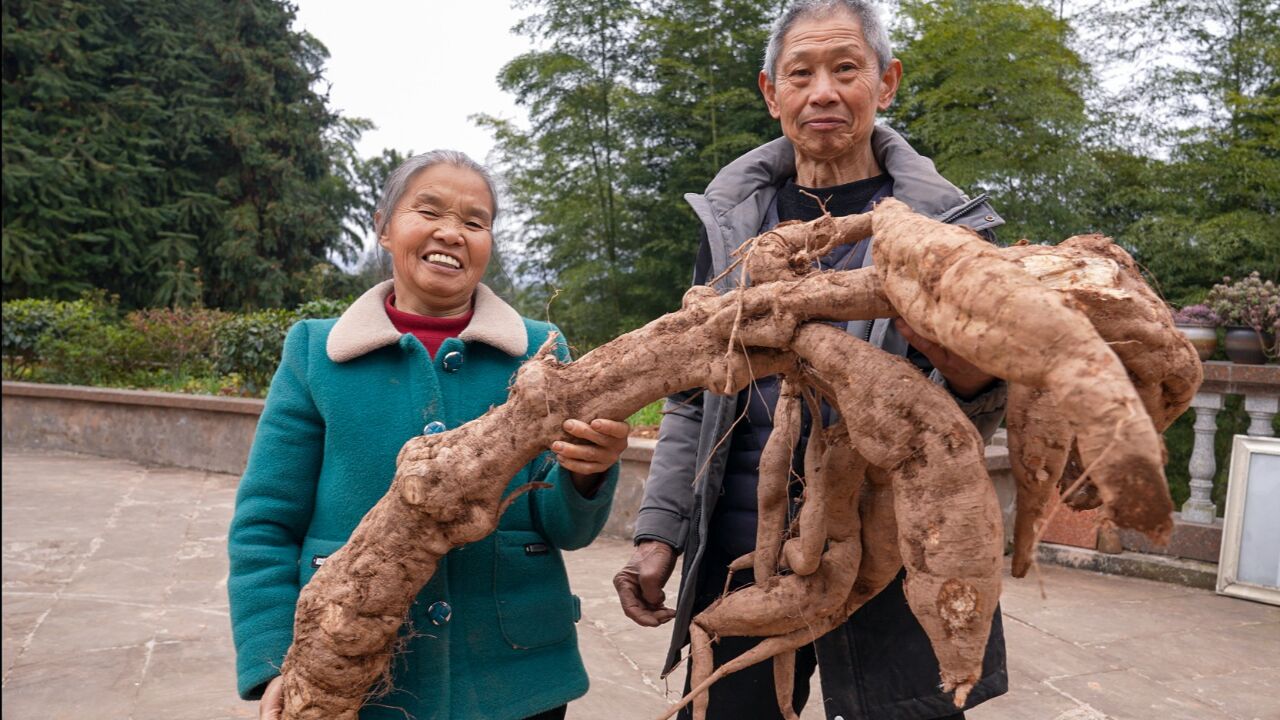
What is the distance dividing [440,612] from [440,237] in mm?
686

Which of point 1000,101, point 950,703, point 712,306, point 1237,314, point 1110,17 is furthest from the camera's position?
point 1110,17

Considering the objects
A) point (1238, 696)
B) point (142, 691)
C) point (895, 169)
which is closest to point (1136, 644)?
point (1238, 696)

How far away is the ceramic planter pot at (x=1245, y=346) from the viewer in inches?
191

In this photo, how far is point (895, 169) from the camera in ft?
5.68

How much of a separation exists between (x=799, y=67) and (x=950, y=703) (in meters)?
1.29

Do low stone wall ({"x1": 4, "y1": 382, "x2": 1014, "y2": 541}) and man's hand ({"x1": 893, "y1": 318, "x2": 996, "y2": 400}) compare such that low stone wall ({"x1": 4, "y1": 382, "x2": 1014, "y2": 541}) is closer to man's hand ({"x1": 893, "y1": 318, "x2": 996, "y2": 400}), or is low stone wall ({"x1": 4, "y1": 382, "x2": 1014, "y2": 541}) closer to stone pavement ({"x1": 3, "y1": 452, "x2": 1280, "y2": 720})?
stone pavement ({"x1": 3, "y1": 452, "x2": 1280, "y2": 720})

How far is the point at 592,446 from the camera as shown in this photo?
148 cm


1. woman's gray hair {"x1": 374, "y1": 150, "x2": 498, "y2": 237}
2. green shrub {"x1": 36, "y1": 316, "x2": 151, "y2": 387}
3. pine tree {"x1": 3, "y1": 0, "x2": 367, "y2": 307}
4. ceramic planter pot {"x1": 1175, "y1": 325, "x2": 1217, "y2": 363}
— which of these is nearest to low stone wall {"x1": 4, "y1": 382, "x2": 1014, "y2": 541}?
green shrub {"x1": 36, "y1": 316, "x2": 151, "y2": 387}

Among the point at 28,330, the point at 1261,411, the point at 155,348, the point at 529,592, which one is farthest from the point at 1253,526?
the point at 28,330

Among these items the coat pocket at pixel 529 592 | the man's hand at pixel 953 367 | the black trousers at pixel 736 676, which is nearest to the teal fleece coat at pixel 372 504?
the coat pocket at pixel 529 592

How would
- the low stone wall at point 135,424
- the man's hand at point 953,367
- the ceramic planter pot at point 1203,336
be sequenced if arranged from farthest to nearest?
the low stone wall at point 135,424
the ceramic planter pot at point 1203,336
the man's hand at point 953,367

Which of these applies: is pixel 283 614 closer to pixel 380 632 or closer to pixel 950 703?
pixel 380 632

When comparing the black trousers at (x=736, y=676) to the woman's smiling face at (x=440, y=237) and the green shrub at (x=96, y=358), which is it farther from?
the green shrub at (x=96, y=358)

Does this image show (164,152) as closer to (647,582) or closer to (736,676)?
(647,582)
